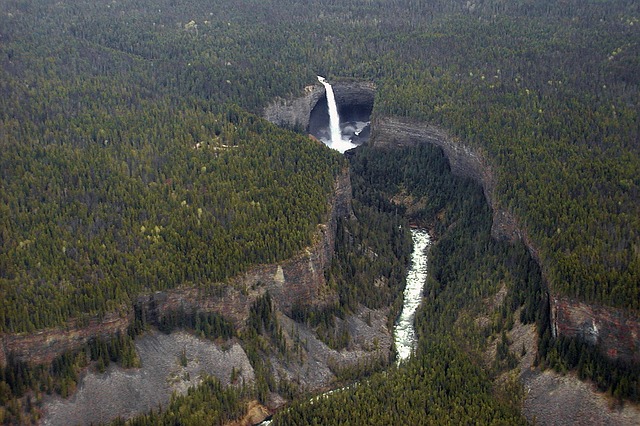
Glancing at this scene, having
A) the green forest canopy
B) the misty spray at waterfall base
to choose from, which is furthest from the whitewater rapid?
the misty spray at waterfall base

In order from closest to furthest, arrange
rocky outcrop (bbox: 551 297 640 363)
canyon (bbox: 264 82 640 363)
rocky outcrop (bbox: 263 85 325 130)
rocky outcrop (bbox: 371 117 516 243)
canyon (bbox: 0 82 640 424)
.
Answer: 1. canyon (bbox: 0 82 640 424)
2. rocky outcrop (bbox: 551 297 640 363)
3. canyon (bbox: 264 82 640 363)
4. rocky outcrop (bbox: 371 117 516 243)
5. rocky outcrop (bbox: 263 85 325 130)

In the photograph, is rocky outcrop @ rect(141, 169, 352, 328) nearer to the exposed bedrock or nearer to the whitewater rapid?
the whitewater rapid

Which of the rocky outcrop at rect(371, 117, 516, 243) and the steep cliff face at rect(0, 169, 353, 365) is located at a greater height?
the rocky outcrop at rect(371, 117, 516, 243)

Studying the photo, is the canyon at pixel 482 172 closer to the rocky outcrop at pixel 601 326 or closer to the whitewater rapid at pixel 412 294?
the rocky outcrop at pixel 601 326

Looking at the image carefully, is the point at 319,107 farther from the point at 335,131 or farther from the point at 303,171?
the point at 303,171

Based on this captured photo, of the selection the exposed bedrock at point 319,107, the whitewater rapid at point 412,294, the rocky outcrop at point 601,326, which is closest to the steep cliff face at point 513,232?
the rocky outcrop at point 601,326

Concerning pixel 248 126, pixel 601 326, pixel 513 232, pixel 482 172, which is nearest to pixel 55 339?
pixel 601 326

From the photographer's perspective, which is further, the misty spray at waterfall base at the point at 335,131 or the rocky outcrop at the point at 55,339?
the misty spray at waterfall base at the point at 335,131
